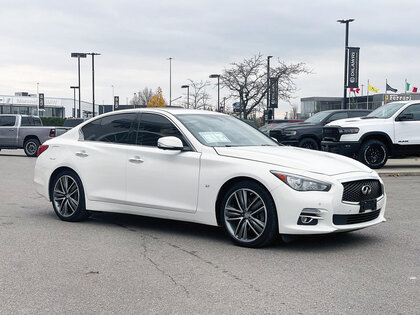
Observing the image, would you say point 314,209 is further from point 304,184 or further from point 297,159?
point 297,159

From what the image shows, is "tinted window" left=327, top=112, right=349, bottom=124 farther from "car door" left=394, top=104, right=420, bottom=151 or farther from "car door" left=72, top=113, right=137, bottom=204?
"car door" left=72, top=113, right=137, bottom=204

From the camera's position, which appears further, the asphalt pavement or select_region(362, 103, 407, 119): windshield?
select_region(362, 103, 407, 119): windshield

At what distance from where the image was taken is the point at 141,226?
8.01m

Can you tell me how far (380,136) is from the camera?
16.7 metres

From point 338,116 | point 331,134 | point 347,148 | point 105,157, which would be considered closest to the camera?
point 105,157

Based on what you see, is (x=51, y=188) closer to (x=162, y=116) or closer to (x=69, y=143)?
(x=69, y=143)

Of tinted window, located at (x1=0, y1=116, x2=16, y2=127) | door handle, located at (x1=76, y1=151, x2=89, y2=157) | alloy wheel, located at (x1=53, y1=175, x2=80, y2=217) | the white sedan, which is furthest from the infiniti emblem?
tinted window, located at (x1=0, y1=116, x2=16, y2=127)

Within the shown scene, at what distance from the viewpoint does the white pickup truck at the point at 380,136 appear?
54.0 ft

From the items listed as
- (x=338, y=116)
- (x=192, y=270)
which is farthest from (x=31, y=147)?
(x=192, y=270)

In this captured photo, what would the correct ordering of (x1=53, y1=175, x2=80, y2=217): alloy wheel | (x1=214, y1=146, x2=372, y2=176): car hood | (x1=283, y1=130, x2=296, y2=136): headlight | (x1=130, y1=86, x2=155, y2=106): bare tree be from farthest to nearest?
(x1=130, y1=86, x2=155, y2=106): bare tree → (x1=283, y1=130, x2=296, y2=136): headlight → (x1=53, y1=175, x2=80, y2=217): alloy wheel → (x1=214, y1=146, x2=372, y2=176): car hood

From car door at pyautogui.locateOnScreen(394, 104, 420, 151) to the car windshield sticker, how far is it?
33.8 feet

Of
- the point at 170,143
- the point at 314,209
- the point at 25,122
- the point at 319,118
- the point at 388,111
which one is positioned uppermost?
the point at 388,111

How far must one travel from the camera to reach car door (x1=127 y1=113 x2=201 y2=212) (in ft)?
23.1

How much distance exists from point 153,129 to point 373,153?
33.7ft
